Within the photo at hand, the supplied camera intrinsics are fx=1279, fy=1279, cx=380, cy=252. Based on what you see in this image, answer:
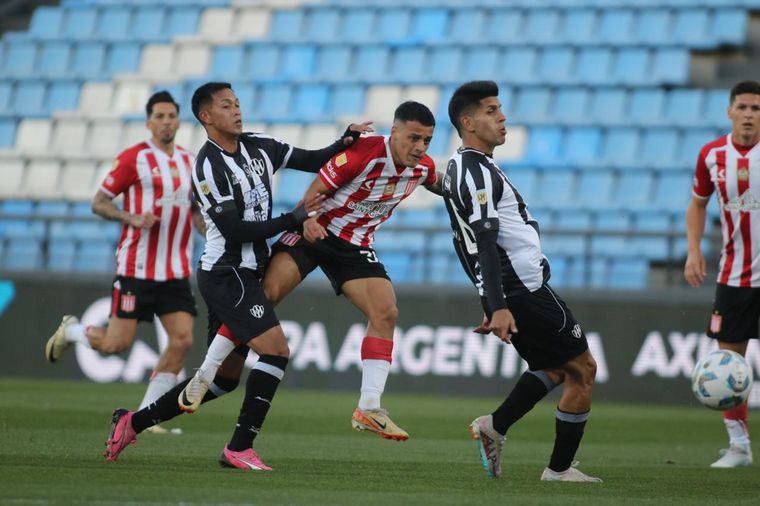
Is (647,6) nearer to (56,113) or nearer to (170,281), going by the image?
(56,113)

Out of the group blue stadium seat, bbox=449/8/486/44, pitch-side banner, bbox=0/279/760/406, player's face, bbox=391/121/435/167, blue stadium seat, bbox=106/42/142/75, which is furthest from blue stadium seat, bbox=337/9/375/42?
player's face, bbox=391/121/435/167

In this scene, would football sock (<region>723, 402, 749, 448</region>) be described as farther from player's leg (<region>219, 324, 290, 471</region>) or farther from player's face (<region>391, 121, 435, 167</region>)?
player's leg (<region>219, 324, 290, 471</region>)

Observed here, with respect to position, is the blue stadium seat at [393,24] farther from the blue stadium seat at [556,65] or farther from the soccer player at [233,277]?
the soccer player at [233,277]

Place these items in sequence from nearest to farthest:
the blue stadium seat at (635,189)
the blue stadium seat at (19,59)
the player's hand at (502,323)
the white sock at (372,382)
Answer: the player's hand at (502,323)
the white sock at (372,382)
the blue stadium seat at (635,189)
the blue stadium seat at (19,59)

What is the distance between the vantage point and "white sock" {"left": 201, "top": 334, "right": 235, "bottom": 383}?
6943 millimetres

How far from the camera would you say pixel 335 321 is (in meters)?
14.9

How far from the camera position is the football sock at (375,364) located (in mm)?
7156

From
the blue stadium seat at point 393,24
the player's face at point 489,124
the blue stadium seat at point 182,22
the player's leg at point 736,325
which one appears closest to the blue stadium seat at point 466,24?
the blue stadium seat at point 393,24

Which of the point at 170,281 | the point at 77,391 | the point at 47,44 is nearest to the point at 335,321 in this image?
the point at 77,391

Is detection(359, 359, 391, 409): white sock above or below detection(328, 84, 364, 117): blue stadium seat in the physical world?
below

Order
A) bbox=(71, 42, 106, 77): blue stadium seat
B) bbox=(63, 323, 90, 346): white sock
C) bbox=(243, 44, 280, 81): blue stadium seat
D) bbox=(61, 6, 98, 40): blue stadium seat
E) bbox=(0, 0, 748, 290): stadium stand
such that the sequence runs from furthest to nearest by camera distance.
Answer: bbox=(61, 6, 98, 40): blue stadium seat → bbox=(71, 42, 106, 77): blue stadium seat → bbox=(243, 44, 280, 81): blue stadium seat → bbox=(0, 0, 748, 290): stadium stand → bbox=(63, 323, 90, 346): white sock

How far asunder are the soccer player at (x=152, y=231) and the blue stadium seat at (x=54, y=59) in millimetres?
13311

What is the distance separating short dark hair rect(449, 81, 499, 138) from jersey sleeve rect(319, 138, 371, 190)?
718 mm

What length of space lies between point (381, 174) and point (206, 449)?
215 centimetres
